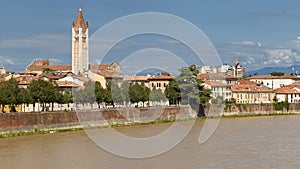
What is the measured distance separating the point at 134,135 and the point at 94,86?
1427 cm

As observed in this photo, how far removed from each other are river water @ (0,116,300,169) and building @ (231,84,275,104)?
3273 centimetres

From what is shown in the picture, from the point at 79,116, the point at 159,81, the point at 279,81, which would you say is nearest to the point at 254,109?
the point at 159,81

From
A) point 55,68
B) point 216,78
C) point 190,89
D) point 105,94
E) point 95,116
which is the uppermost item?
point 55,68

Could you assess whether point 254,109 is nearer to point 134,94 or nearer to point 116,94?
point 134,94

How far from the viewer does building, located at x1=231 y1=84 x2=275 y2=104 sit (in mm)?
63406

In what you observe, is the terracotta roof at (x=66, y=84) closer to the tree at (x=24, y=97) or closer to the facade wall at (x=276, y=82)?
the tree at (x=24, y=97)

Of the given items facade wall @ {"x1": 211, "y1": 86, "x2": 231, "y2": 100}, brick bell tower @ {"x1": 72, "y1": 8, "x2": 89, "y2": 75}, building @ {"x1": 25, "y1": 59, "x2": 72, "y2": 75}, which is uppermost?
brick bell tower @ {"x1": 72, "y1": 8, "x2": 89, "y2": 75}

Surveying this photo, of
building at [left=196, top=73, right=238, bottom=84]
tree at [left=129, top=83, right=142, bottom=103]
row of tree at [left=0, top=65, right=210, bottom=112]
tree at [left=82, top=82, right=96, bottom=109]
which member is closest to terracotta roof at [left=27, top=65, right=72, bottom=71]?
building at [left=196, top=73, right=238, bottom=84]

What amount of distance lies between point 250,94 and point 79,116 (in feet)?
114

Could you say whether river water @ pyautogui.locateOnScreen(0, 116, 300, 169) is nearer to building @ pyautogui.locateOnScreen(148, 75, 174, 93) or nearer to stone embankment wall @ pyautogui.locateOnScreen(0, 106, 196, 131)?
stone embankment wall @ pyautogui.locateOnScreen(0, 106, 196, 131)

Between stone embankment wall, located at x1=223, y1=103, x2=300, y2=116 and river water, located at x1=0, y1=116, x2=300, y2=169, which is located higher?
stone embankment wall, located at x1=223, y1=103, x2=300, y2=116

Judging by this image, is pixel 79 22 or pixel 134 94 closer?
pixel 134 94

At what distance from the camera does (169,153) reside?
21.9 m

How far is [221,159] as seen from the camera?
20406mm
